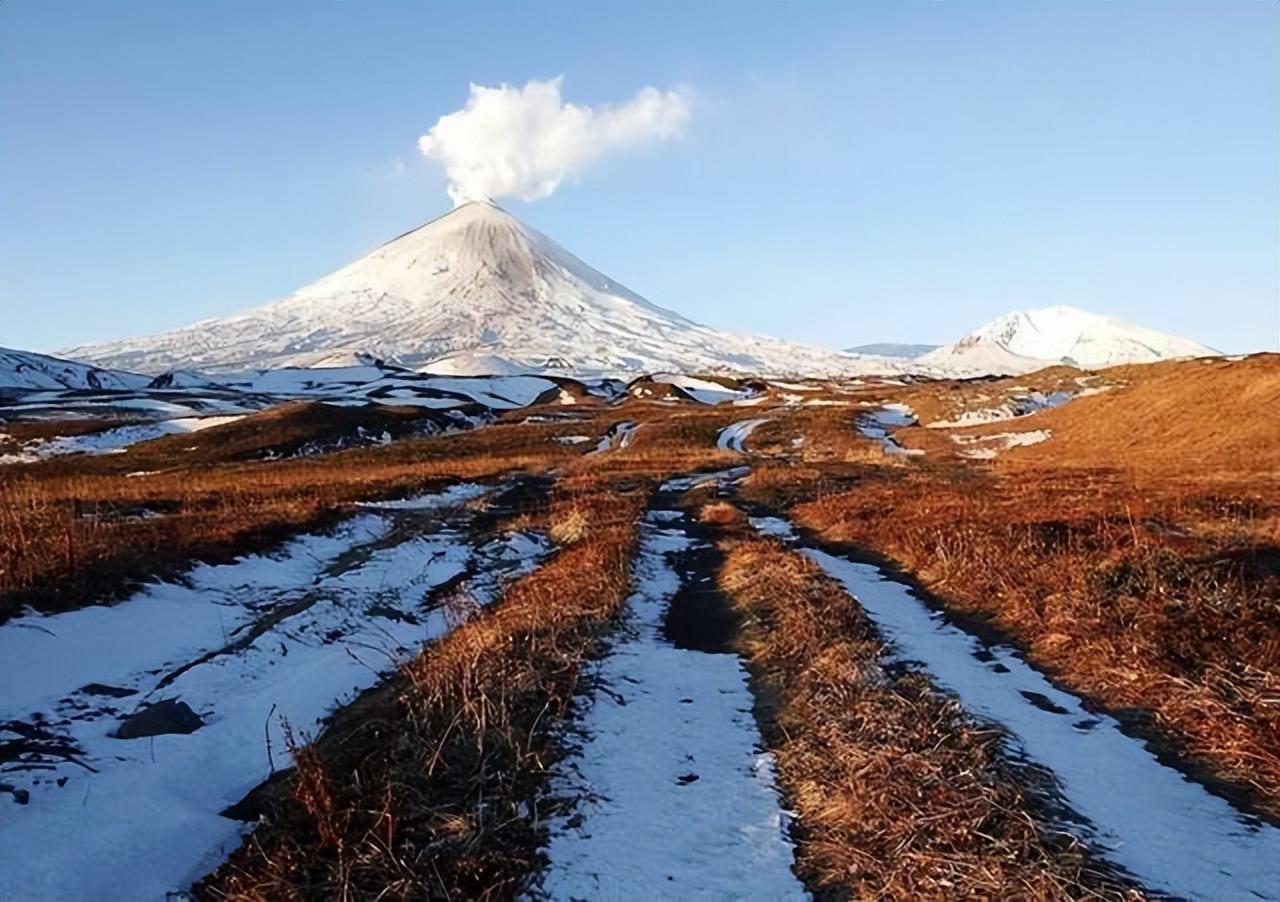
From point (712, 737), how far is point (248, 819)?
4.97m

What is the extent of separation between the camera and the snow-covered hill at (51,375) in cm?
16262

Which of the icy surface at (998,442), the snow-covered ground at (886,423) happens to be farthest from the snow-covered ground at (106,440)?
the icy surface at (998,442)

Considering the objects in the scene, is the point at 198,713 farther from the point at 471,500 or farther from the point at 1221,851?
the point at 471,500

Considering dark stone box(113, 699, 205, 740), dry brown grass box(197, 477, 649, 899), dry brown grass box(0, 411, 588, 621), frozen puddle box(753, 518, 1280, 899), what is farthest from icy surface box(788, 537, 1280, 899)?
dry brown grass box(0, 411, 588, 621)

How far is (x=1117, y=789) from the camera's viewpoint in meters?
8.32

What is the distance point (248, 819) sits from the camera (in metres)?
8.01

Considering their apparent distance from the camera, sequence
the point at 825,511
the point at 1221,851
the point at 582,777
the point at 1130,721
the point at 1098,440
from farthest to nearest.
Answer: the point at 1098,440
the point at 825,511
the point at 1130,721
the point at 582,777
the point at 1221,851

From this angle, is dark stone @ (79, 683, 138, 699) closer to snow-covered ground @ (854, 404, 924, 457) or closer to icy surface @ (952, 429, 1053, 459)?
icy surface @ (952, 429, 1053, 459)

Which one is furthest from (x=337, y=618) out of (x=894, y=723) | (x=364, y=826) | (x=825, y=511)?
(x=825, y=511)

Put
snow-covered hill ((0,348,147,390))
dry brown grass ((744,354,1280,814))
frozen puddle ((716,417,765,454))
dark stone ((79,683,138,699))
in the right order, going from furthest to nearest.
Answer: snow-covered hill ((0,348,147,390)) → frozen puddle ((716,417,765,454)) → dark stone ((79,683,138,699)) → dry brown grass ((744,354,1280,814))

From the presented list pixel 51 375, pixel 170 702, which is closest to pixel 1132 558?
pixel 170 702

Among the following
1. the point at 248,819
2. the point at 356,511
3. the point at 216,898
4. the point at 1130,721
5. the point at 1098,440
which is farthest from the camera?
the point at 1098,440

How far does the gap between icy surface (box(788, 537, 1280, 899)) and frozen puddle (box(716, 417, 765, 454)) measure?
153ft

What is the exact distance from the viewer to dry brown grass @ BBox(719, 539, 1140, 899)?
658 cm
